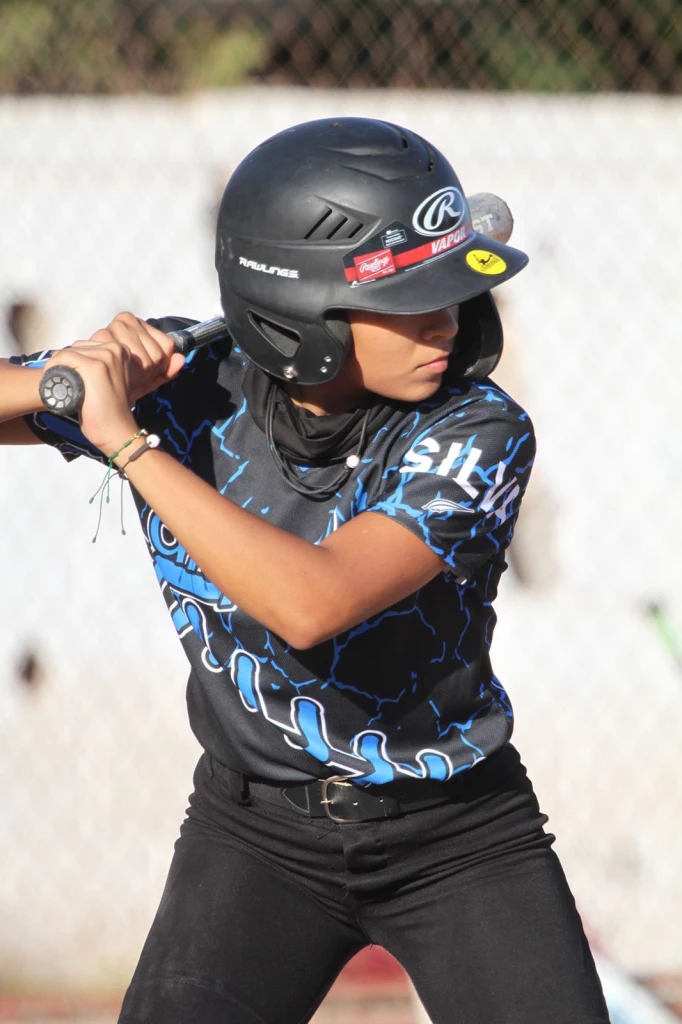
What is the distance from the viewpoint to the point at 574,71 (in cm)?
461

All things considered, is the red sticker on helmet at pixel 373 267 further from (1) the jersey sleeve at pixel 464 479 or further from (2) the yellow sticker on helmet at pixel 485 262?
(1) the jersey sleeve at pixel 464 479

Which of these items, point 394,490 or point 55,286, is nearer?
point 394,490

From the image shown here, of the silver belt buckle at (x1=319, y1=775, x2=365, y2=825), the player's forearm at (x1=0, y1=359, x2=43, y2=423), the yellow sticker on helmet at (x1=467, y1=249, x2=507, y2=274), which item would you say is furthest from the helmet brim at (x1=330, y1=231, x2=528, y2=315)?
the silver belt buckle at (x1=319, y1=775, x2=365, y2=825)

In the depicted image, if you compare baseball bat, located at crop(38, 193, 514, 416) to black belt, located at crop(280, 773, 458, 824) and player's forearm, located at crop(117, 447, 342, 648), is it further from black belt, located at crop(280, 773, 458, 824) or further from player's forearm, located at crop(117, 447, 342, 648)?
black belt, located at crop(280, 773, 458, 824)

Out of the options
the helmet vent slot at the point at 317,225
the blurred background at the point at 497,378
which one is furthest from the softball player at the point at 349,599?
the blurred background at the point at 497,378

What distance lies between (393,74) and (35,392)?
2724 millimetres

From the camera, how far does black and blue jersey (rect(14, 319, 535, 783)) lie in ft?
6.55

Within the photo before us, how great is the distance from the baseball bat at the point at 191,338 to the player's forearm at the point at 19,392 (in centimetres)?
16

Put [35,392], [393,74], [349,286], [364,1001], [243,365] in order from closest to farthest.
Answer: [349,286] → [35,392] → [243,365] → [364,1001] → [393,74]

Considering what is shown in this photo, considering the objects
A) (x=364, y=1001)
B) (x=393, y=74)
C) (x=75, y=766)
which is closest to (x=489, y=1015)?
(x=364, y=1001)

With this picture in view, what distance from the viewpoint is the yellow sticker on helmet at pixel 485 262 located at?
6.55 feet

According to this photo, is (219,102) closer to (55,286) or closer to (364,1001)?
(55,286)

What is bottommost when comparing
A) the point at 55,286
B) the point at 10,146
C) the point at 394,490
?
the point at 394,490

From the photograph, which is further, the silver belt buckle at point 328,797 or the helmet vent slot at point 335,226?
the silver belt buckle at point 328,797
